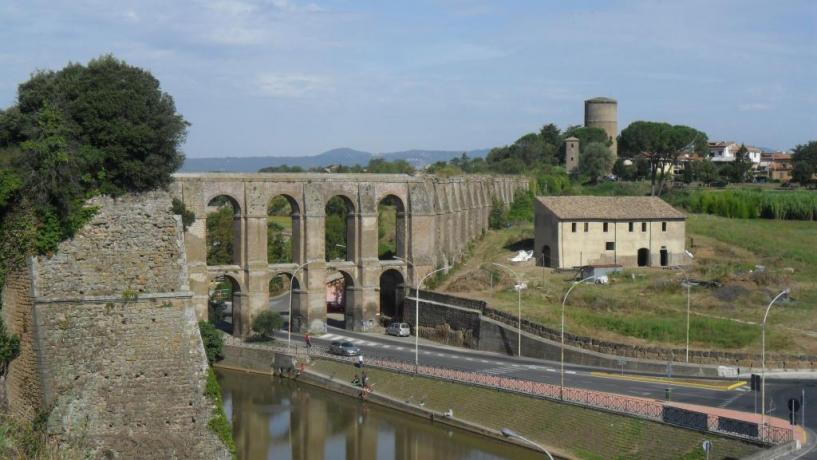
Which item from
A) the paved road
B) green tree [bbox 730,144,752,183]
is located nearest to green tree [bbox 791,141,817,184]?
green tree [bbox 730,144,752,183]

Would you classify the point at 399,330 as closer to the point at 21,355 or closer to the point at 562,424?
the point at 562,424

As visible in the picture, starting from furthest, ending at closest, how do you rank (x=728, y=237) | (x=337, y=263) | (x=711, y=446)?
1. (x=728, y=237)
2. (x=337, y=263)
3. (x=711, y=446)

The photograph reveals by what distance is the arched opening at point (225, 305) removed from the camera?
6259 cm

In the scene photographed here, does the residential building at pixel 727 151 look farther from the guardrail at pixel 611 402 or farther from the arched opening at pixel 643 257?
the guardrail at pixel 611 402

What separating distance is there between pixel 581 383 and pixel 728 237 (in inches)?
1381

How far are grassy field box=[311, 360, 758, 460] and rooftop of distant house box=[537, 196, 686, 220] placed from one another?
75.2 ft

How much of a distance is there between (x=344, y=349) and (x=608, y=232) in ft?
73.3

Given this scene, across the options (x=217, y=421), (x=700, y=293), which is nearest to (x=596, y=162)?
(x=700, y=293)

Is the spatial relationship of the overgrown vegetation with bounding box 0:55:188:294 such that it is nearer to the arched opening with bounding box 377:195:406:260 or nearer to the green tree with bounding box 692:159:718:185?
the arched opening with bounding box 377:195:406:260

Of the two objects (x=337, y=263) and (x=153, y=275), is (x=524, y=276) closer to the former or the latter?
(x=337, y=263)

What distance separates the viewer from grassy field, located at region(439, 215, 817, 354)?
50438 millimetres

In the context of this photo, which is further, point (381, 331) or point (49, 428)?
point (381, 331)

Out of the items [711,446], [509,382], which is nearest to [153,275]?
[711,446]

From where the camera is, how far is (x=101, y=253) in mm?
17922
